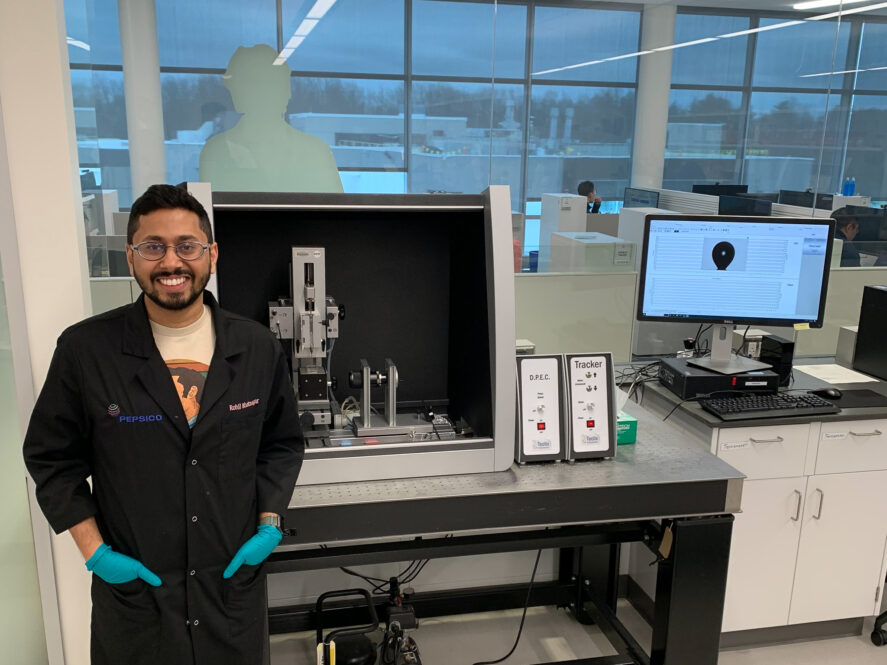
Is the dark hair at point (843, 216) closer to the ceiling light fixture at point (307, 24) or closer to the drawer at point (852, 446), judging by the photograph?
the drawer at point (852, 446)

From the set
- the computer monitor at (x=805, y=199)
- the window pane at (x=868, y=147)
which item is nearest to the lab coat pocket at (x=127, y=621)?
the computer monitor at (x=805, y=199)

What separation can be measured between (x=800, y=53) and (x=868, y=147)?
65 cm

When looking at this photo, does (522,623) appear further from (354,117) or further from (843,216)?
(843,216)

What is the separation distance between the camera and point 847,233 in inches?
159

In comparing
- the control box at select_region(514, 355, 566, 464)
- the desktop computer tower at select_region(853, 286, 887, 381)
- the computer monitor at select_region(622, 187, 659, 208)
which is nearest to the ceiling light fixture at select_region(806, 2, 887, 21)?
the computer monitor at select_region(622, 187, 659, 208)

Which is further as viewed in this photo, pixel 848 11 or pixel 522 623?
pixel 848 11

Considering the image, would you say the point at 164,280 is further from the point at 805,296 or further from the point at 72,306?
the point at 805,296

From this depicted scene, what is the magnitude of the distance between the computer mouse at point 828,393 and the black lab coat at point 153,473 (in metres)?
1.91

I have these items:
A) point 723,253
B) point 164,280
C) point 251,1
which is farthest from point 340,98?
point 164,280

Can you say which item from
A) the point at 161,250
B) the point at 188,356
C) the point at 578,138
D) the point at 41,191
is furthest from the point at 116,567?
the point at 578,138

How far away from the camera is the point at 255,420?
1.47 meters

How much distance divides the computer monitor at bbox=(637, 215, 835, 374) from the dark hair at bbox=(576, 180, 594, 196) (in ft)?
5.05

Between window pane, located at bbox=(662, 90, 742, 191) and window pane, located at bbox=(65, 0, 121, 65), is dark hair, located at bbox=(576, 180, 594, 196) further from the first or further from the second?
window pane, located at bbox=(65, 0, 121, 65)

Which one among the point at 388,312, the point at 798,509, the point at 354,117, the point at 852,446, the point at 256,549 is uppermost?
the point at 354,117
